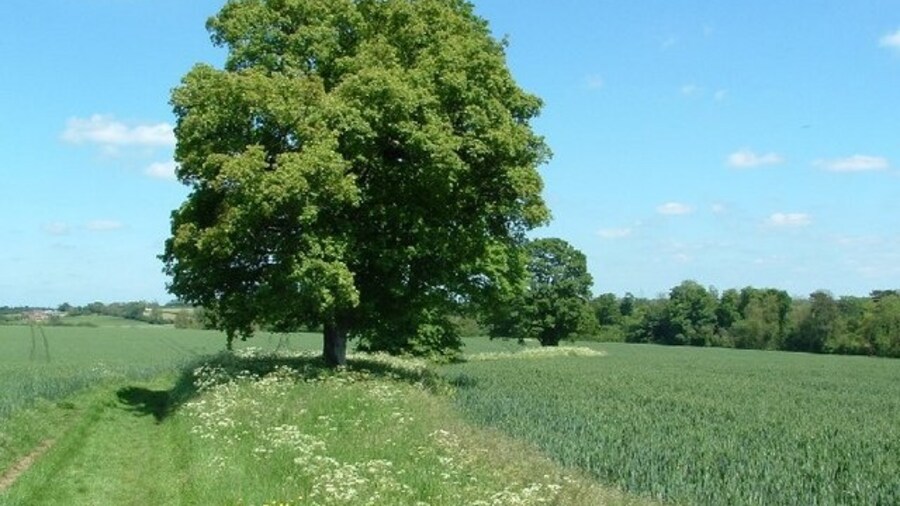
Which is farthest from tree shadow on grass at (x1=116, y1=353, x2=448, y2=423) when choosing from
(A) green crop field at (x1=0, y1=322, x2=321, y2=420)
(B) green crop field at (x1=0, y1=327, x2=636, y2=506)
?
(A) green crop field at (x1=0, y1=322, x2=321, y2=420)

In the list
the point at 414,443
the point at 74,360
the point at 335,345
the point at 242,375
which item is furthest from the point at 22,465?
the point at 74,360

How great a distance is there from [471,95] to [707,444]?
42.8 ft

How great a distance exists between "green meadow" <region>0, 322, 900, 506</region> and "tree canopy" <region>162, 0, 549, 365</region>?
2826mm

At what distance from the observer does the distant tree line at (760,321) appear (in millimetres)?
105500

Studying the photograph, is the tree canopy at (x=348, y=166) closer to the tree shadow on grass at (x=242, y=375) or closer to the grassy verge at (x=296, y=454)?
the tree shadow on grass at (x=242, y=375)

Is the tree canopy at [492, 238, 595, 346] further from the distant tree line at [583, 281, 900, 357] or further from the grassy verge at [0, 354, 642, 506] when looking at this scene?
the grassy verge at [0, 354, 642, 506]

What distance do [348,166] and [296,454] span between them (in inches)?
481

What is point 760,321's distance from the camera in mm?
125938

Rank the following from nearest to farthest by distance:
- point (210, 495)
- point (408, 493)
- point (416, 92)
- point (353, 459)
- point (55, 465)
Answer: point (408, 493)
point (210, 495)
point (353, 459)
point (55, 465)
point (416, 92)

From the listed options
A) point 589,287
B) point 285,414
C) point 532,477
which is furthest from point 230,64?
point 589,287

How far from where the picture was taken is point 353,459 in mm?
14953

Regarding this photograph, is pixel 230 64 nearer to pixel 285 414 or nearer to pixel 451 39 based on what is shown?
pixel 451 39

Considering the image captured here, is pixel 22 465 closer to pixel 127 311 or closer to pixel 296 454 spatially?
pixel 296 454

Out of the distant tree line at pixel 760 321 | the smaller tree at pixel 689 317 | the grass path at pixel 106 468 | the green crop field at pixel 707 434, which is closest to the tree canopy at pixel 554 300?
the distant tree line at pixel 760 321
